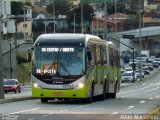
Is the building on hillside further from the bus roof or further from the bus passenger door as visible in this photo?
the bus roof

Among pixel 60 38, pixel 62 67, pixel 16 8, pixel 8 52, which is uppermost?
pixel 60 38

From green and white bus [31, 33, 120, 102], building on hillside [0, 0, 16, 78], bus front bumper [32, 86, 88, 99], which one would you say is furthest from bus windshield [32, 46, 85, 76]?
building on hillside [0, 0, 16, 78]

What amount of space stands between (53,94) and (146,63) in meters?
112

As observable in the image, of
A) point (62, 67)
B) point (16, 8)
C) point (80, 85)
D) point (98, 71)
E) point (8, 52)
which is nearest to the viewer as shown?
point (80, 85)

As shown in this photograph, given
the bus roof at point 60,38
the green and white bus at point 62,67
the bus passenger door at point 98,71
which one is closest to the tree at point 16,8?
the bus passenger door at point 98,71

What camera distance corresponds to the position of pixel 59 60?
3434 cm

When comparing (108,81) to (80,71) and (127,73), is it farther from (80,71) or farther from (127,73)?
(127,73)

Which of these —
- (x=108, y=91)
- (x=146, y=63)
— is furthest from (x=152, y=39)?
(x=108, y=91)

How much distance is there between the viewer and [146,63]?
475ft

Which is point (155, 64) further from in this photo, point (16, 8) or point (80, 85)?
point (80, 85)

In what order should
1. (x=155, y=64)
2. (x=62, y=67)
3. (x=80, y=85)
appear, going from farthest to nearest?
1. (x=155, y=64)
2. (x=62, y=67)
3. (x=80, y=85)

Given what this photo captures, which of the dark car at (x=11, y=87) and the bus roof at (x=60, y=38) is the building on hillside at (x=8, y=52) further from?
the bus roof at (x=60, y=38)

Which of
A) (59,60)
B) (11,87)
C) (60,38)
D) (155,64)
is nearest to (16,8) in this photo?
(155,64)

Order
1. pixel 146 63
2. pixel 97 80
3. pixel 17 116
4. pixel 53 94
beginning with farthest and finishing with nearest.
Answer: pixel 146 63
pixel 97 80
pixel 53 94
pixel 17 116
